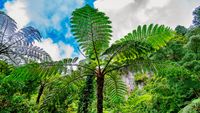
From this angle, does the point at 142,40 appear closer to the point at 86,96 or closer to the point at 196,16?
the point at 86,96

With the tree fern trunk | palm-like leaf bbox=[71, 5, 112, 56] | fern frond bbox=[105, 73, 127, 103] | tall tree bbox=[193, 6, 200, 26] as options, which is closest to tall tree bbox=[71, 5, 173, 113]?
palm-like leaf bbox=[71, 5, 112, 56]

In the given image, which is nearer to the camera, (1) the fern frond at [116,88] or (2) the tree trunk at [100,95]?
(2) the tree trunk at [100,95]

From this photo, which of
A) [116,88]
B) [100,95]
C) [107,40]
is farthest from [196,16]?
[100,95]

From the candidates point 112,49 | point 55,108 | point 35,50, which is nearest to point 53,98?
point 112,49

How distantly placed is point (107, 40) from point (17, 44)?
3.41m

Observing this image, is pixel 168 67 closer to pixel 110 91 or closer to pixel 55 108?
pixel 110 91

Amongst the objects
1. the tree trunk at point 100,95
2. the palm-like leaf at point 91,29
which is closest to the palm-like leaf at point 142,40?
the palm-like leaf at point 91,29

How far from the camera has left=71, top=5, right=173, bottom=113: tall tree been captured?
12.8ft

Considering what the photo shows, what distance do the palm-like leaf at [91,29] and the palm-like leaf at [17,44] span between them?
8.58ft

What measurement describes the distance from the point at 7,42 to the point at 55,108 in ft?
10.7

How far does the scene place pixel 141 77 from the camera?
23344 millimetres

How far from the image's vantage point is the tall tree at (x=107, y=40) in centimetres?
389

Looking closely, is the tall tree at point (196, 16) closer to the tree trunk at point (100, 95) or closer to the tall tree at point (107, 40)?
the tall tree at point (107, 40)

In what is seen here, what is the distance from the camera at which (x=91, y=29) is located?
13.4 feet
